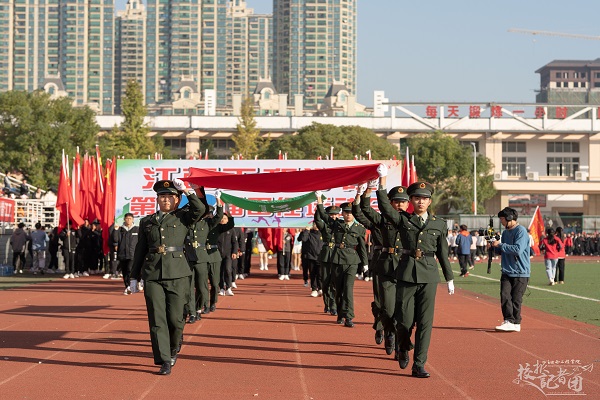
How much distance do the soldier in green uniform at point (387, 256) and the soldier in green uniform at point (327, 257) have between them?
3429 mm

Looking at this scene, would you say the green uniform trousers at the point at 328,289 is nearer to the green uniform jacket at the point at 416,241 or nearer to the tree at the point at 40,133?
the green uniform jacket at the point at 416,241

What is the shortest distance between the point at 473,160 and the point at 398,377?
8100 cm

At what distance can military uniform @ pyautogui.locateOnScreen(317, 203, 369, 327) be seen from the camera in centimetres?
1539

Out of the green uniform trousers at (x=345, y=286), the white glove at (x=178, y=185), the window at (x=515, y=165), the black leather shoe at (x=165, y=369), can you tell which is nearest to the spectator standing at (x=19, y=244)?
the green uniform trousers at (x=345, y=286)

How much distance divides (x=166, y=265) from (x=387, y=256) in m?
2.75

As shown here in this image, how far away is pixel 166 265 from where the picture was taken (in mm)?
10648

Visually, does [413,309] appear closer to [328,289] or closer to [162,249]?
[162,249]

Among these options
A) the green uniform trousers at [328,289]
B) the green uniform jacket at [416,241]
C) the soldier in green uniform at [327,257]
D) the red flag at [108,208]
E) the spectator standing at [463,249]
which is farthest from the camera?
the spectator standing at [463,249]

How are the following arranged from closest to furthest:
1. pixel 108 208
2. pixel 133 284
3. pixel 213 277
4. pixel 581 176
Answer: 1. pixel 133 284
2. pixel 213 277
3. pixel 108 208
4. pixel 581 176

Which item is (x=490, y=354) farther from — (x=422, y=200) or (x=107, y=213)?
(x=107, y=213)

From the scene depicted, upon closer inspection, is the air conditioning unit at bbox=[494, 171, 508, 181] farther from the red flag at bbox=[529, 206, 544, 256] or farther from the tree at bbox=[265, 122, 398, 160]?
the red flag at bbox=[529, 206, 544, 256]

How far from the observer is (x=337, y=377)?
1026cm

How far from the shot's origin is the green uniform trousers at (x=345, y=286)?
50.4 ft

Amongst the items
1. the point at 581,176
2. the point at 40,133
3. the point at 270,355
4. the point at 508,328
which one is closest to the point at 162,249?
the point at 270,355
